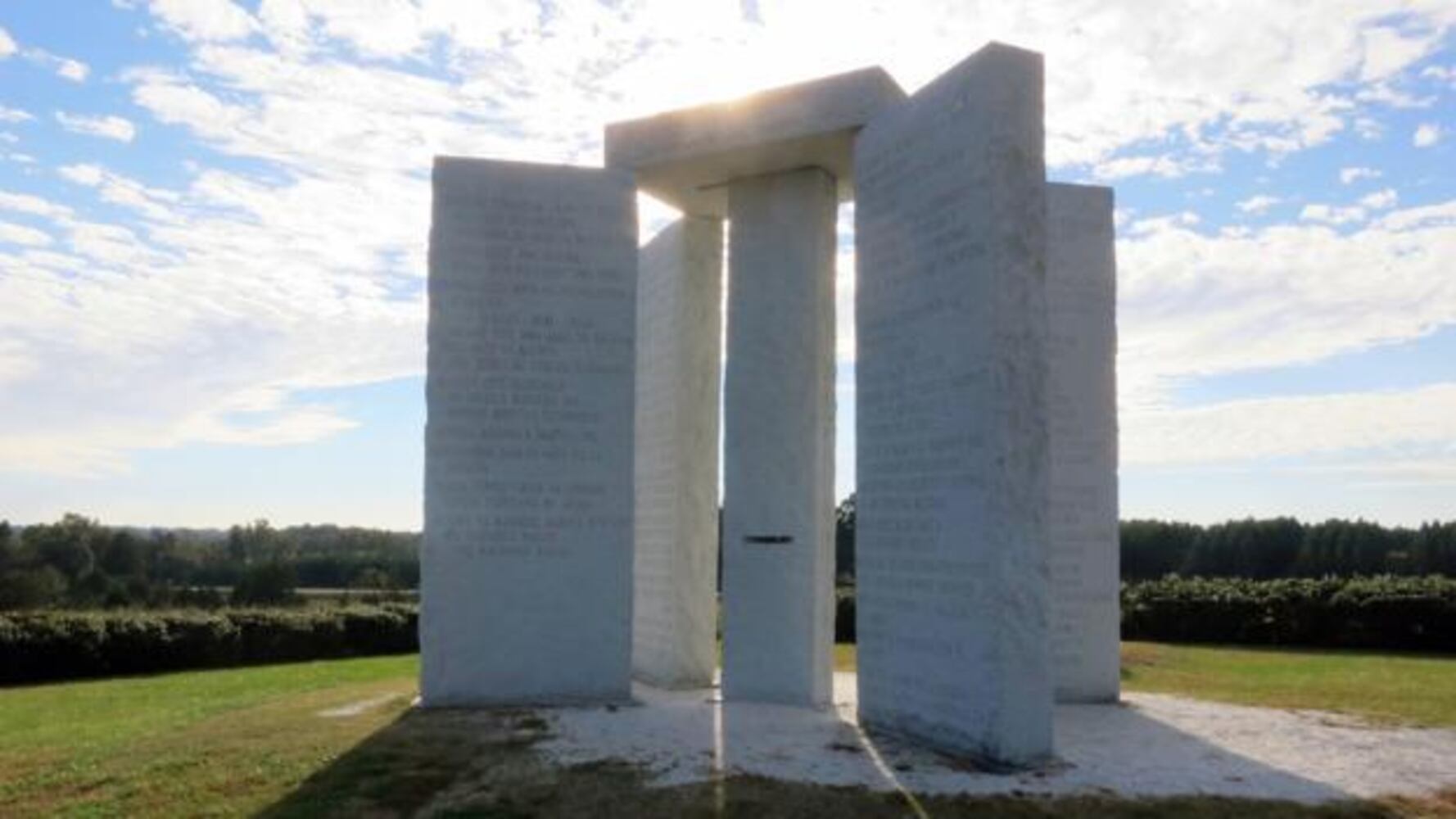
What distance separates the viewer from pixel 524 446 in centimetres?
1409

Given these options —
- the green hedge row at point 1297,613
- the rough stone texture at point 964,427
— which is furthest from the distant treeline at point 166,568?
the rough stone texture at point 964,427

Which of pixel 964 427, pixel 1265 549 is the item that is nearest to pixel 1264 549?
pixel 1265 549

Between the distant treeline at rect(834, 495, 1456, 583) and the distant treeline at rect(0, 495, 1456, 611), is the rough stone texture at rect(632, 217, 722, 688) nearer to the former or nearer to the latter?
the distant treeline at rect(0, 495, 1456, 611)

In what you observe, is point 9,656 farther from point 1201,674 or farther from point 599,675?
point 1201,674

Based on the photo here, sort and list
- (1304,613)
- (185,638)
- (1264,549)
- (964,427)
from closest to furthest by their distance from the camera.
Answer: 1. (964,427)
2. (1304,613)
3. (185,638)
4. (1264,549)

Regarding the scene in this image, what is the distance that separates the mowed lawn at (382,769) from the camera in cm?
906

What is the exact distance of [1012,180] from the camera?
35.3 ft

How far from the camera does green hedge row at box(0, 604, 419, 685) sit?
84.8 ft

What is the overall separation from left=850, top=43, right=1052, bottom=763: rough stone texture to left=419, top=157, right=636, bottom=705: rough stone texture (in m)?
3.30

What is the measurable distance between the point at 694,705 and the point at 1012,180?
22.8 feet

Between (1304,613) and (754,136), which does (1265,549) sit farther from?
(754,136)

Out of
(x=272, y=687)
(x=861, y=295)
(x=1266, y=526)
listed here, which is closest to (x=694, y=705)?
(x=861, y=295)

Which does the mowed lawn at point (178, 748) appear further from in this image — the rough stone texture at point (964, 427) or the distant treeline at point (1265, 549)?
the distant treeline at point (1265, 549)

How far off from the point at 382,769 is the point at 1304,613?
23568mm
